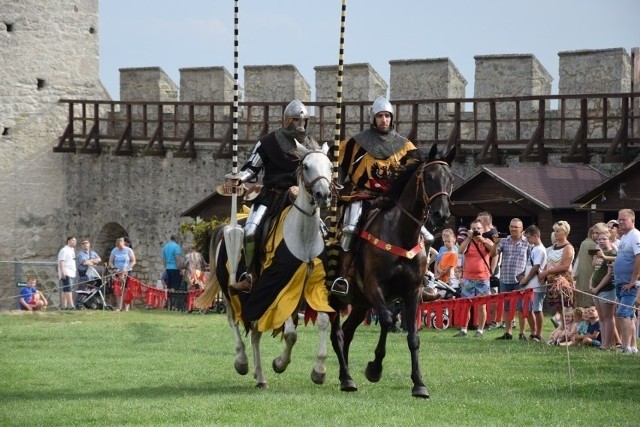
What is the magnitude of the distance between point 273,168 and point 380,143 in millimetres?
1081

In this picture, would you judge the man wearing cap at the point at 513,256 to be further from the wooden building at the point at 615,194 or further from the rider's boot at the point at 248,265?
the rider's boot at the point at 248,265

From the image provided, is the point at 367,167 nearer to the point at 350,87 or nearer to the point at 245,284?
the point at 245,284

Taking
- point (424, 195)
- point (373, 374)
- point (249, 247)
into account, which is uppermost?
point (424, 195)

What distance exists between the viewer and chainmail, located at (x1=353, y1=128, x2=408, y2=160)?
49.3 ft

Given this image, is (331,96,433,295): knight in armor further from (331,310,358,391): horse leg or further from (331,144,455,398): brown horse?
(331,310,358,391): horse leg

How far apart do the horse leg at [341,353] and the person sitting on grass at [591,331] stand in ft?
16.7

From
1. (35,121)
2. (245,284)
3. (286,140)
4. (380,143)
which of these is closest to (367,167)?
(380,143)

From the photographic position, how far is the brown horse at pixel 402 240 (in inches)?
552

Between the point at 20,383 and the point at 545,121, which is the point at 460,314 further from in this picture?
the point at 545,121

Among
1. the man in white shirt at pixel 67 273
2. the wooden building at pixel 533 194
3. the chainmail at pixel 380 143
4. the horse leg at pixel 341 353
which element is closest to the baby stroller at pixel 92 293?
the man in white shirt at pixel 67 273

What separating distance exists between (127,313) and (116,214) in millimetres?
12391

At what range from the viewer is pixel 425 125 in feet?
120

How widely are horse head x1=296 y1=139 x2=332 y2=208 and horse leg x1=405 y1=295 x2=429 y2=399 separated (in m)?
1.24

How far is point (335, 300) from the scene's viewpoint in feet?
48.0
